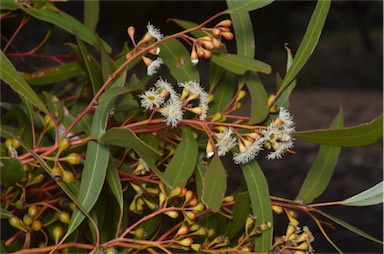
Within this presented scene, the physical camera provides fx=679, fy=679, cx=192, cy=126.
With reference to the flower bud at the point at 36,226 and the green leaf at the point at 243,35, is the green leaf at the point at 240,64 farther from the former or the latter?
the flower bud at the point at 36,226

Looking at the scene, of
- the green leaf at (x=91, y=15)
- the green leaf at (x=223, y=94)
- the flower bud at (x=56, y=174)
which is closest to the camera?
the flower bud at (x=56, y=174)

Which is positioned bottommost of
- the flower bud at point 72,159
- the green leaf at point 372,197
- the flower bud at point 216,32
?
the flower bud at point 72,159

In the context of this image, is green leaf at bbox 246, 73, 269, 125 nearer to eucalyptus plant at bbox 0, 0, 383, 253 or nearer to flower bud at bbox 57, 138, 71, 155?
eucalyptus plant at bbox 0, 0, 383, 253

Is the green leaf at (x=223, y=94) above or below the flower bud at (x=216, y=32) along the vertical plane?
below

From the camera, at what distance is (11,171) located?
484 mm

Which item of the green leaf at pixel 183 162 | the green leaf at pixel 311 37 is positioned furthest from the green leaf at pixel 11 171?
the green leaf at pixel 311 37

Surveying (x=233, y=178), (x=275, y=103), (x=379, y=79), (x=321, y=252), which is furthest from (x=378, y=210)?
(x=275, y=103)

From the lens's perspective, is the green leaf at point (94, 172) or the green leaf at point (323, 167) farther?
the green leaf at point (323, 167)

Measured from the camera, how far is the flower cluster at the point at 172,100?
0.46 metres

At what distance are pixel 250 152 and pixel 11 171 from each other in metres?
0.17

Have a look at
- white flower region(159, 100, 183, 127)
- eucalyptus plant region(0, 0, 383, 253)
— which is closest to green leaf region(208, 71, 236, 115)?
eucalyptus plant region(0, 0, 383, 253)

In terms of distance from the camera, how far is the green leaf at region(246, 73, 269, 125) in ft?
1.67

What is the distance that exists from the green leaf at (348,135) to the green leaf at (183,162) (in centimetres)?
8

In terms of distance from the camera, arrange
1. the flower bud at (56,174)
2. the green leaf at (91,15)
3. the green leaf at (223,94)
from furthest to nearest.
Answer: the green leaf at (91,15)
the green leaf at (223,94)
the flower bud at (56,174)
